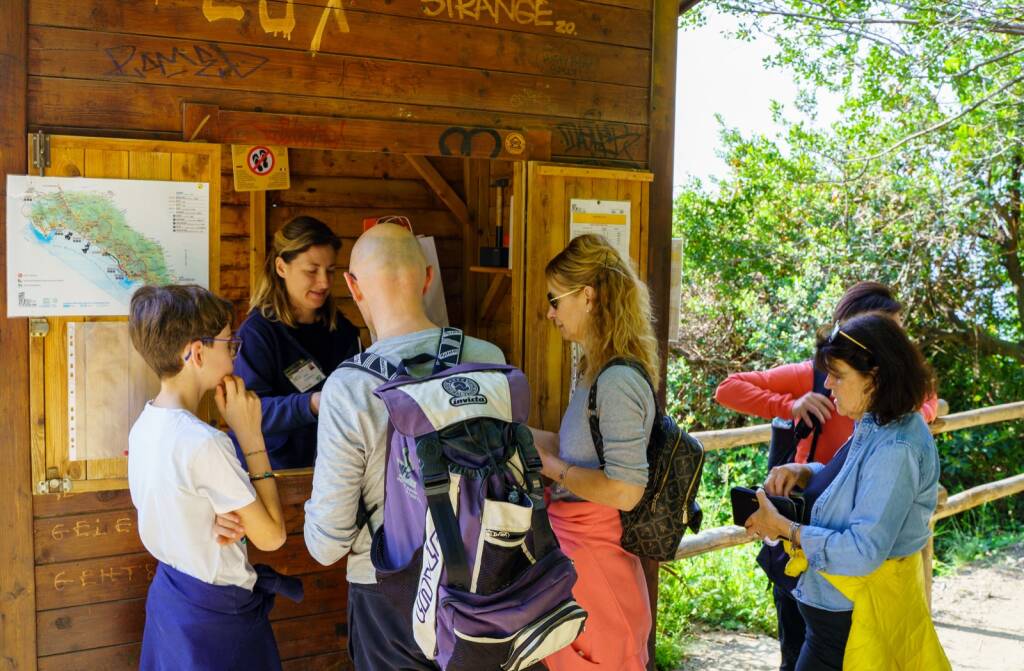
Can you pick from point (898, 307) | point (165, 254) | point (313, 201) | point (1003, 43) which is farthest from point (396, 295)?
point (1003, 43)

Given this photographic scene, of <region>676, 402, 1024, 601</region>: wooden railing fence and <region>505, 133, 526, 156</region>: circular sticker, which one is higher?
<region>505, 133, 526, 156</region>: circular sticker

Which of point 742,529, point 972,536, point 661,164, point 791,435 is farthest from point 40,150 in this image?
point 972,536

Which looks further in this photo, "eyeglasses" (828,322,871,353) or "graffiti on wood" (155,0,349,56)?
"graffiti on wood" (155,0,349,56)

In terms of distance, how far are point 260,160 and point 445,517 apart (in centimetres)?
190

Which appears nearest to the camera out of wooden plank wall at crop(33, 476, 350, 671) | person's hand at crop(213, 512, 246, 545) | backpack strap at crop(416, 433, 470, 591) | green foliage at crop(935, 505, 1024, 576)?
backpack strap at crop(416, 433, 470, 591)

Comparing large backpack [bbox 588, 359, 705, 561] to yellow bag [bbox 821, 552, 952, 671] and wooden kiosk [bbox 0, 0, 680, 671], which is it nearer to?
yellow bag [bbox 821, 552, 952, 671]

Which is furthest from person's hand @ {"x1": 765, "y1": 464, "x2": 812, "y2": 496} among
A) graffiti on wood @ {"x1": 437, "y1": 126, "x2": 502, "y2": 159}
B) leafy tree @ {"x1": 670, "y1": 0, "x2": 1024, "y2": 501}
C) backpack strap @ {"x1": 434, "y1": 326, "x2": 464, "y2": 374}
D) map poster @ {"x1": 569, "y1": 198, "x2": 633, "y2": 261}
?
leafy tree @ {"x1": 670, "y1": 0, "x2": 1024, "y2": 501}

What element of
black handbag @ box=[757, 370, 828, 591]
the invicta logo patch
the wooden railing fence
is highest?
the invicta logo patch

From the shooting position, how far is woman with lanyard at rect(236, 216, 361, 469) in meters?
3.50

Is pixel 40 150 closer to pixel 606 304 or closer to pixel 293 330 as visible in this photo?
pixel 293 330

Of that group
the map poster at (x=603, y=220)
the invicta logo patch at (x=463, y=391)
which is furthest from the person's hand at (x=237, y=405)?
the map poster at (x=603, y=220)

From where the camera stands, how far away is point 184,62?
3.15 metres

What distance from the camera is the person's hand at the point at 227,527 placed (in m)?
2.65

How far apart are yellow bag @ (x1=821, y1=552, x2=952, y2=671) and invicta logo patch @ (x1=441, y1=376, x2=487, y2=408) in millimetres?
1343
